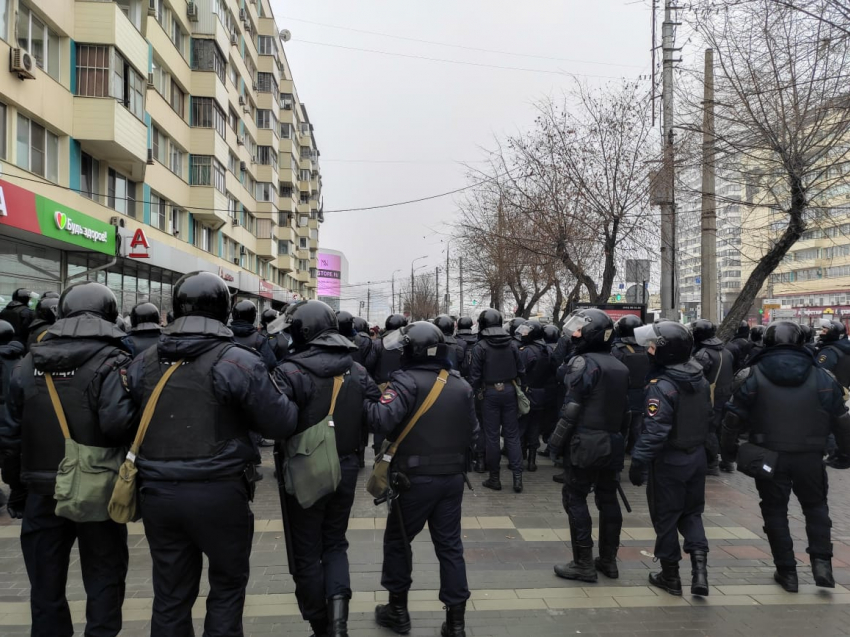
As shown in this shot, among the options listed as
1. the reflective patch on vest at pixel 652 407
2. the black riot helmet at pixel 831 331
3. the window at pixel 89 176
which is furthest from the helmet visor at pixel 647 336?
the window at pixel 89 176

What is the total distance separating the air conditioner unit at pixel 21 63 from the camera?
13453mm

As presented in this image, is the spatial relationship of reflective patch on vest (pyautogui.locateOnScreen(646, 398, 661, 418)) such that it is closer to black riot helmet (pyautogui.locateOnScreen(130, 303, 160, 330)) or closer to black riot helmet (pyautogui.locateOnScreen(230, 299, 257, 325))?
black riot helmet (pyautogui.locateOnScreen(130, 303, 160, 330))

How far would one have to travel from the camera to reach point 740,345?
35.1 feet

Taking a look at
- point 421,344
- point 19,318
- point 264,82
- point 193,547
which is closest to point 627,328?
point 421,344

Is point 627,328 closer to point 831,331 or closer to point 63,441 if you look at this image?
point 831,331

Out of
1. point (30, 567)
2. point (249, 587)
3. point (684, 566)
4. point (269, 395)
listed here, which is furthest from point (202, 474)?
point (684, 566)

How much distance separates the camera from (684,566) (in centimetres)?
505

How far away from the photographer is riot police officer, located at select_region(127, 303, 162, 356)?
6.57 m

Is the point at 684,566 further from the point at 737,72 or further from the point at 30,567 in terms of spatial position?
the point at 737,72

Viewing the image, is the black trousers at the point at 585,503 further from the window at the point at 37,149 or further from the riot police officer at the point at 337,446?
the window at the point at 37,149

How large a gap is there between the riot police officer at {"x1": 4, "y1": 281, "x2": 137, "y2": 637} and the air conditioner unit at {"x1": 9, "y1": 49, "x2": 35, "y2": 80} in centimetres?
1314

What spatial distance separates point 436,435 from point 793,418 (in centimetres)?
268

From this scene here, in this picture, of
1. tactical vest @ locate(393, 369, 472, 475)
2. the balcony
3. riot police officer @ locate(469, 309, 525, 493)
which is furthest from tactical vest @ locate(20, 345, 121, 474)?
the balcony

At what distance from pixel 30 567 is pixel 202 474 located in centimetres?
129
